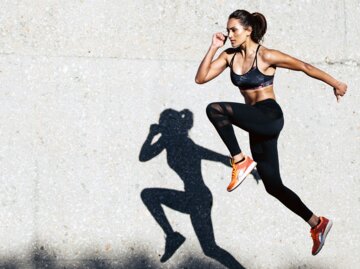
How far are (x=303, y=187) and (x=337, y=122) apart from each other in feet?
2.45

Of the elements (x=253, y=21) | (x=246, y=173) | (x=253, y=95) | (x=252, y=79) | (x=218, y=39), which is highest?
(x=253, y=21)

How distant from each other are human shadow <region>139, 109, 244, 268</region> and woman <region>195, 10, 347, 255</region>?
128cm

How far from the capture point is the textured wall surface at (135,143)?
21.4 ft

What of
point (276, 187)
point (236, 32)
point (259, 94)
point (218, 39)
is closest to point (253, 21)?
point (236, 32)

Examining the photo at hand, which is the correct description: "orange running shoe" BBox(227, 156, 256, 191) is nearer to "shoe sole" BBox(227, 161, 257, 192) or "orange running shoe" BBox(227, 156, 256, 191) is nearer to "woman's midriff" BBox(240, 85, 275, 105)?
"shoe sole" BBox(227, 161, 257, 192)

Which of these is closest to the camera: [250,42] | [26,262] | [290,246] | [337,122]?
[250,42]

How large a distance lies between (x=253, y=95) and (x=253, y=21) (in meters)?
0.51

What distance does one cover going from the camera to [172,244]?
6.59m

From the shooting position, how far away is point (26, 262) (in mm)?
6387

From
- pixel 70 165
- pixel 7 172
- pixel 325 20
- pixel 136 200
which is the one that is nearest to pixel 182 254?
pixel 136 200

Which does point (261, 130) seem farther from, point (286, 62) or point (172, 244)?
point (172, 244)

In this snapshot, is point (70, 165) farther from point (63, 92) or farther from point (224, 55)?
point (224, 55)

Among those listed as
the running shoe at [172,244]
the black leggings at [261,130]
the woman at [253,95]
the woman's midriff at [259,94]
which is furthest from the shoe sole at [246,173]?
the running shoe at [172,244]

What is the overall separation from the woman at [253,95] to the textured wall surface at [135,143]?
4.45 feet
